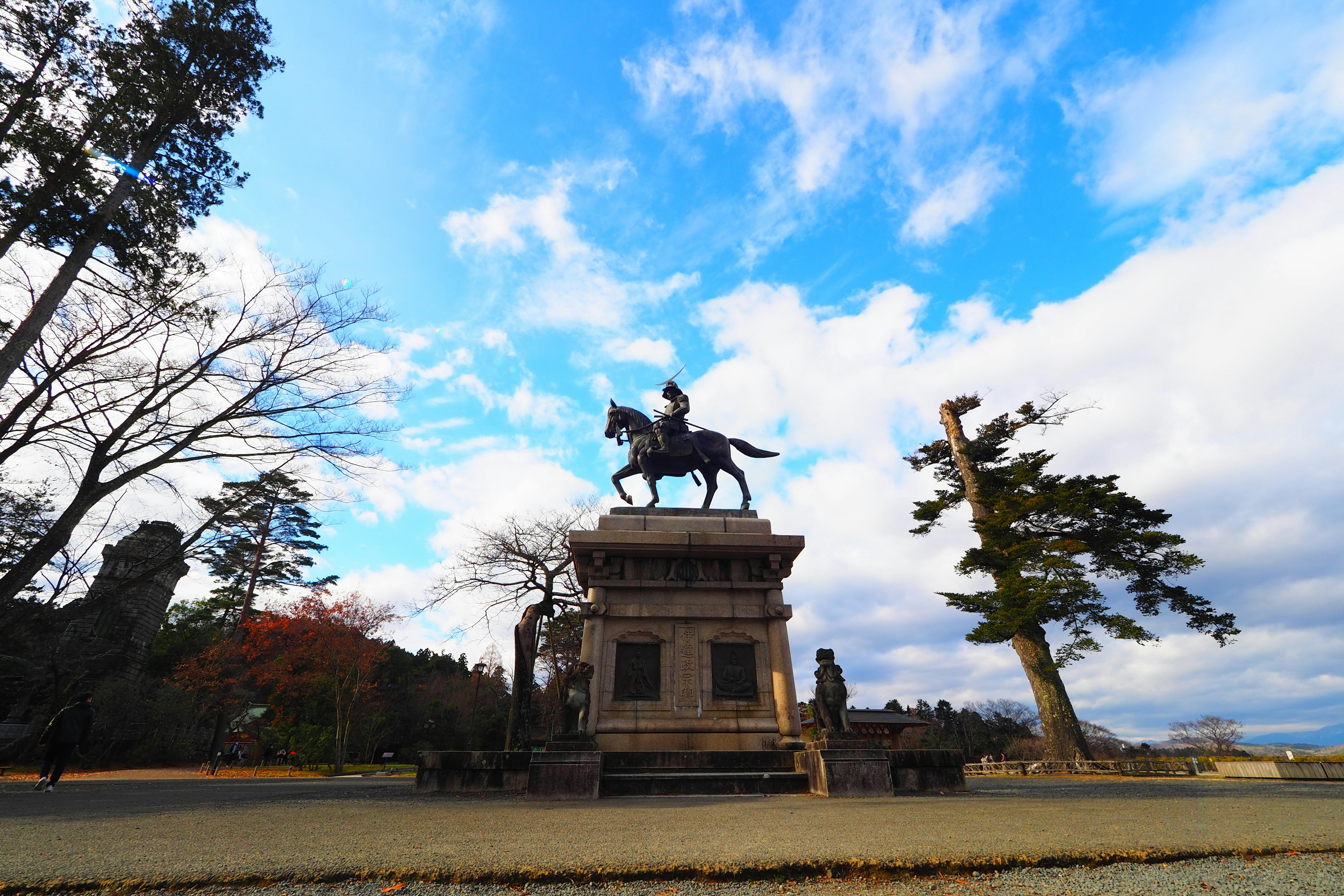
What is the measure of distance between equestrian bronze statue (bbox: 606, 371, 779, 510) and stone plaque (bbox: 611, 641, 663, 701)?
125 inches

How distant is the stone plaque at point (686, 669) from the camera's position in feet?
36.3

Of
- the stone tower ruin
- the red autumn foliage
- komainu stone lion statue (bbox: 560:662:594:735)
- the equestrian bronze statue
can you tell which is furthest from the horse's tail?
the red autumn foliage

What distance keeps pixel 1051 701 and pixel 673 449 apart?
1684 cm

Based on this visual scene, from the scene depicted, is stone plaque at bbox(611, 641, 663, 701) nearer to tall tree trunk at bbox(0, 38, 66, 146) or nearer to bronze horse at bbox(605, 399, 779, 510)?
bronze horse at bbox(605, 399, 779, 510)

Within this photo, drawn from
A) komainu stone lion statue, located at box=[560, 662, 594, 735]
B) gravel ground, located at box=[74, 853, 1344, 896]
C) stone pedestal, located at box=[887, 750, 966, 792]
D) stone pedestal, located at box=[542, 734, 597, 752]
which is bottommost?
gravel ground, located at box=[74, 853, 1344, 896]

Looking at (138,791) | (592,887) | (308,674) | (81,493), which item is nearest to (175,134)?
(81,493)

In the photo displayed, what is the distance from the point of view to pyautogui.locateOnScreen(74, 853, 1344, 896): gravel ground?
11.0 feet

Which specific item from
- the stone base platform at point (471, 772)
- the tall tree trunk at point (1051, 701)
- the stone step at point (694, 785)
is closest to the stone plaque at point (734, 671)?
the stone step at point (694, 785)

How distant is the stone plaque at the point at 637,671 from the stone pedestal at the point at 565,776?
2.33 m

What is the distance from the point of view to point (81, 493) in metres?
9.82

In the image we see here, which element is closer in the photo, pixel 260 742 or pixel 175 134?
pixel 175 134

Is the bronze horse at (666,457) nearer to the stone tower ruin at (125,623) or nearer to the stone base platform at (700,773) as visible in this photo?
the stone base platform at (700,773)

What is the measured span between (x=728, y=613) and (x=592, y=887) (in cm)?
833

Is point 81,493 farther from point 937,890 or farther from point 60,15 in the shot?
point 937,890
